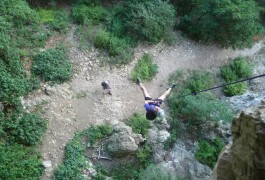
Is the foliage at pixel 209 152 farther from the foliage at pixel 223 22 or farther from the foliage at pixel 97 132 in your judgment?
the foliage at pixel 223 22

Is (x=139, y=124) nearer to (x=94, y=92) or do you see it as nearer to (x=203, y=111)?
(x=94, y=92)

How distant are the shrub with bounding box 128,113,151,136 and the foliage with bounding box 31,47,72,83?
3432 millimetres

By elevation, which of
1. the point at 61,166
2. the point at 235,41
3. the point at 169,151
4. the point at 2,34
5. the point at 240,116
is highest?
the point at 240,116

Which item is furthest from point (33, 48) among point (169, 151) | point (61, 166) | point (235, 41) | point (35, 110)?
point (235, 41)

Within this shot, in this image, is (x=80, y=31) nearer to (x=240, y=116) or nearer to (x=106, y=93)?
(x=106, y=93)

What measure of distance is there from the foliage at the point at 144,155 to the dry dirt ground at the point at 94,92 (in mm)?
1790

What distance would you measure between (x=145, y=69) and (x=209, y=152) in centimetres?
495

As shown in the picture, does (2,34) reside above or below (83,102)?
above

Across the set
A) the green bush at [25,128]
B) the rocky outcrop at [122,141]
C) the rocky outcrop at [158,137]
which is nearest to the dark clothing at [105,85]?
the rocky outcrop at [122,141]

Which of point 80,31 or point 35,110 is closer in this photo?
point 35,110

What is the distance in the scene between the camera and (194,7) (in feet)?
63.8

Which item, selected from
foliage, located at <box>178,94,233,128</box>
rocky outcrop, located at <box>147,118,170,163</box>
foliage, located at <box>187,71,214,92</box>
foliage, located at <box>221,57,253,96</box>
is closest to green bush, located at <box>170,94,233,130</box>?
foliage, located at <box>178,94,233,128</box>

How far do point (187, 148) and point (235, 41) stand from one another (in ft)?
21.1

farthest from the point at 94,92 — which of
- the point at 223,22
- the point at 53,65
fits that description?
the point at 223,22
